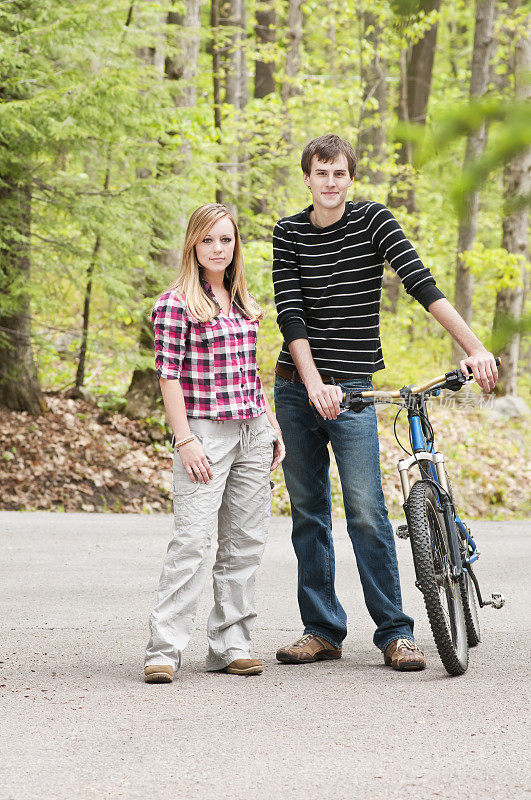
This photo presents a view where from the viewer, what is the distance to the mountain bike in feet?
13.3

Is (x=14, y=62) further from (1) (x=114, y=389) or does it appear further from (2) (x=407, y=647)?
(2) (x=407, y=647)

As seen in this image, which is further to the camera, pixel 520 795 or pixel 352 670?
pixel 352 670

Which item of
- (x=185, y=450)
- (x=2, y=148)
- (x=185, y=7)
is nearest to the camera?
(x=185, y=450)

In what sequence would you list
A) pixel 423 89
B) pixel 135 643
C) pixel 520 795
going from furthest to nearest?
pixel 423 89
pixel 135 643
pixel 520 795

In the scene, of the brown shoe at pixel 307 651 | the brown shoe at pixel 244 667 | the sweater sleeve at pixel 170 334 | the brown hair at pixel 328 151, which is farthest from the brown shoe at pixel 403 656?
the brown hair at pixel 328 151

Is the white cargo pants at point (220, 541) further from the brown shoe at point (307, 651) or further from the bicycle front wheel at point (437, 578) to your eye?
the bicycle front wheel at point (437, 578)

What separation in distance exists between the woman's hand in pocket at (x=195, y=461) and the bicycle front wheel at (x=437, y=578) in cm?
90

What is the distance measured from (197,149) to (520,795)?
11.7 m

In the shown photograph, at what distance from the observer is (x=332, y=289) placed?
175 inches

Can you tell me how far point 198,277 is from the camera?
4.36m

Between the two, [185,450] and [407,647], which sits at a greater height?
[185,450]

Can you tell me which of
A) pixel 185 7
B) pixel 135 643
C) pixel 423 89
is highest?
pixel 423 89

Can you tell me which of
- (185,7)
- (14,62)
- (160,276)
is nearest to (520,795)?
(14,62)

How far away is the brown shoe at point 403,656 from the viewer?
14.3 ft
